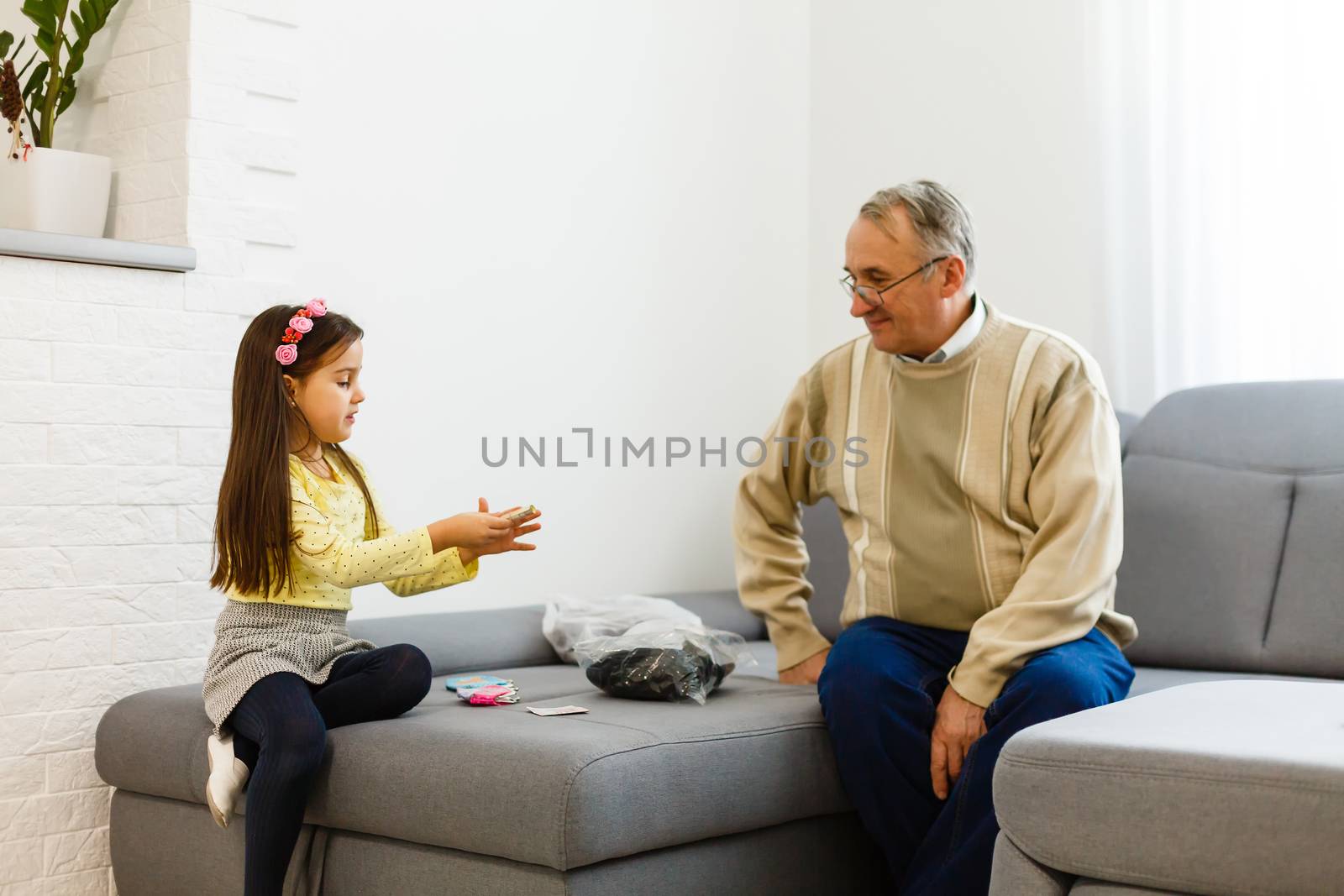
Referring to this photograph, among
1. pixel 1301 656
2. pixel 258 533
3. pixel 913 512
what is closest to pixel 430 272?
pixel 258 533

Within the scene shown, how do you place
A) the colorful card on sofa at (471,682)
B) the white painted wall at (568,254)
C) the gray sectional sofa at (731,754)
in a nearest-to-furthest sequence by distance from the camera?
the gray sectional sofa at (731,754) < the colorful card on sofa at (471,682) < the white painted wall at (568,254)

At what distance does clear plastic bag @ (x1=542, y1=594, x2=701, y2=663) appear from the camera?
108 inches

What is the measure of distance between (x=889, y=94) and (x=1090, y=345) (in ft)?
3.03

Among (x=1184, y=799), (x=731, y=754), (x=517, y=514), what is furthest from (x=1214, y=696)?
(x=517, y=514)

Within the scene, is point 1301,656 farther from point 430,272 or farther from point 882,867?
point 430,272

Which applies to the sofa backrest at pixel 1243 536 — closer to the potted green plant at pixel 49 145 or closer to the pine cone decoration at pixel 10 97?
the potted green plant at pixel 49 145

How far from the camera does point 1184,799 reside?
1.41 meters

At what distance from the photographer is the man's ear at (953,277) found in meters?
2.21

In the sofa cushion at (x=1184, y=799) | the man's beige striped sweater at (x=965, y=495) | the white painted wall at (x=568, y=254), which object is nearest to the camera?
A: the sofa cushion at (x=1184, y=799)

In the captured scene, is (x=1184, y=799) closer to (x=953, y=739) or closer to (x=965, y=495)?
(x=953, y=739)

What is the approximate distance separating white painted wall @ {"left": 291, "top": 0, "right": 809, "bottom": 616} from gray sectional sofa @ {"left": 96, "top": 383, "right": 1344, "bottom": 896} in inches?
17.7

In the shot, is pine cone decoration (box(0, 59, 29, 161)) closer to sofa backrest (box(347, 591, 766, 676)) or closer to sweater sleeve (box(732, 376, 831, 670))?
sofa backrest (box(347, 591, 766, 676))

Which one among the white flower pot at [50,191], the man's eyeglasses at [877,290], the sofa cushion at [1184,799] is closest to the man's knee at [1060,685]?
the sofa cushion at [1184,799]

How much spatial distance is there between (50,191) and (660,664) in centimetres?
138
